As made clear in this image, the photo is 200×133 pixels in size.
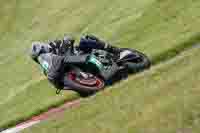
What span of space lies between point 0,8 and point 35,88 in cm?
1794

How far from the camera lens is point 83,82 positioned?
12133 millimetres

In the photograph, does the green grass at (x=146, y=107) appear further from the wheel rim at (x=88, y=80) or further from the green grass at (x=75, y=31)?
the green grass at (x=75, y=31)

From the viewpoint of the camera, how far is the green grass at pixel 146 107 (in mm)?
7675

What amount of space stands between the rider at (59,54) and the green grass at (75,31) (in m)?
0.83

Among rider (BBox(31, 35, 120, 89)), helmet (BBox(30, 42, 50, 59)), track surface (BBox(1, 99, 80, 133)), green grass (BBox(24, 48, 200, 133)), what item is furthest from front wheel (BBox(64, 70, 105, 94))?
helmet (BBox(30, 42, 50, 59))

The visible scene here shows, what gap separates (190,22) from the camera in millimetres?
14766

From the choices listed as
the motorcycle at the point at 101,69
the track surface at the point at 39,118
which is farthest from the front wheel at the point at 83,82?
the track surface at the point at 39,118

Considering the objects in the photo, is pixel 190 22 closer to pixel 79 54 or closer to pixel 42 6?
pixel 79 54

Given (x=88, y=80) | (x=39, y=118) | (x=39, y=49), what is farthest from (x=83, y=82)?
(x=39, y=49)

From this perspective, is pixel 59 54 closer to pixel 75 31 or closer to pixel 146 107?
pixel 146 107

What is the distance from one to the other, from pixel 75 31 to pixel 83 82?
9.17m

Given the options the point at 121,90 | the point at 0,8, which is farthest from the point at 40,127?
the point at 0,8

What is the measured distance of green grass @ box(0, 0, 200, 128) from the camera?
14.1 metres

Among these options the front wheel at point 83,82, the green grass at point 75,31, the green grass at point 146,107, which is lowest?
the green grass at point 75,31
